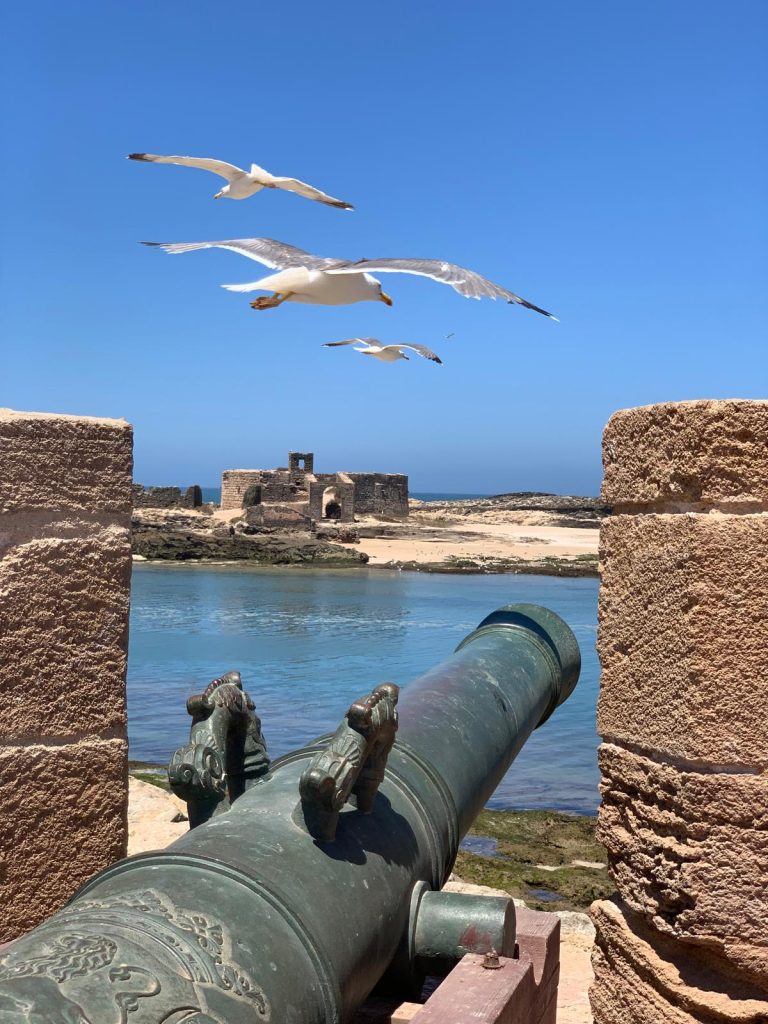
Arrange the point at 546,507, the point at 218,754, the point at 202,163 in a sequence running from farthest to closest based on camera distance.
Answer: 1. the point at 546,507
2. the point at 202,163
3. the point at 218,754

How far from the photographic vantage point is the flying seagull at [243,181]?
221 inches

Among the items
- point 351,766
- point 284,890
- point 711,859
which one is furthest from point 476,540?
point 284,890

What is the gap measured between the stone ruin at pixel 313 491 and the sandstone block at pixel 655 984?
117 ft

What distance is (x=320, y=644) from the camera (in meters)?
18.7

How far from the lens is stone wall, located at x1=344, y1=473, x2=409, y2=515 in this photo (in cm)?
4159

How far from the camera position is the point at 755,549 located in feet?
7.95

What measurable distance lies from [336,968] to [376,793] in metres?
0.53

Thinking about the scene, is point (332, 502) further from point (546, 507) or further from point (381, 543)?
point (546, 507)

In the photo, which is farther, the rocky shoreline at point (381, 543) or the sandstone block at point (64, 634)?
the rocky shoreline at point (381, 543)

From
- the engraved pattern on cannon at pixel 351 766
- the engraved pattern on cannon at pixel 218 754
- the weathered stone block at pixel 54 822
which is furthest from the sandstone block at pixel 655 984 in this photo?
the weathered stone block at pixel 54 822

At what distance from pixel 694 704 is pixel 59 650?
1629mm

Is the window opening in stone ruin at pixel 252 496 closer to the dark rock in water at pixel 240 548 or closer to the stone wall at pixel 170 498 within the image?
the stone wall at pixel 170 498

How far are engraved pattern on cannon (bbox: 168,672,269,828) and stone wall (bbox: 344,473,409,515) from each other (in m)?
38.5

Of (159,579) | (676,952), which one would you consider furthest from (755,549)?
(159,579)
